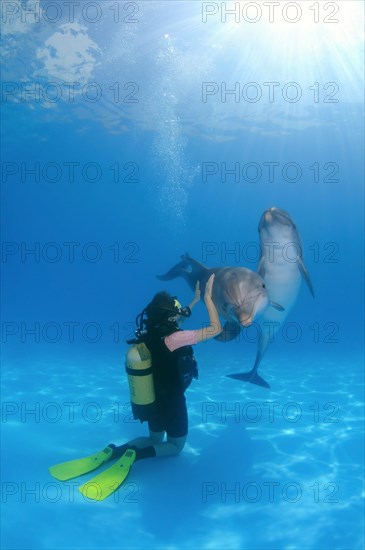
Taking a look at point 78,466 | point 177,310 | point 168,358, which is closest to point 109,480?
point 78,466

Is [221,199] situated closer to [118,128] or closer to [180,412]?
[118,128]

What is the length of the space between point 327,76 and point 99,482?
75.2 ft

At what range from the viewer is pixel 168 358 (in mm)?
6273

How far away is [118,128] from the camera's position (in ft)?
95.1

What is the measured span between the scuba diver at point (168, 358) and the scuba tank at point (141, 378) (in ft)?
0.27

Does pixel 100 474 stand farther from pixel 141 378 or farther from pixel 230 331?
pixel 230 331

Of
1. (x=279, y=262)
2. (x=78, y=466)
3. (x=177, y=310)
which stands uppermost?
(x=279, y=262)

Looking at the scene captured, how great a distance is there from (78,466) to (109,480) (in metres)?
0.69

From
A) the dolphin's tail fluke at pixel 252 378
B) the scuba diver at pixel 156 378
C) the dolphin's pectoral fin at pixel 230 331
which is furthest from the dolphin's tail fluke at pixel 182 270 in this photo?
the scuba diver at pixel 156 378

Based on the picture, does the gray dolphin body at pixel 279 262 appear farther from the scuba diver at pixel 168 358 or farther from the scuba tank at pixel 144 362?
the scuba tank at pixel 144 362

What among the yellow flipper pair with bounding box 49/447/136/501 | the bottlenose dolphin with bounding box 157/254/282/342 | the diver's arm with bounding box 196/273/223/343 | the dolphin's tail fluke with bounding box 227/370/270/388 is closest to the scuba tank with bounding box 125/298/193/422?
the diver's arm with bounding box 196/273/223/343

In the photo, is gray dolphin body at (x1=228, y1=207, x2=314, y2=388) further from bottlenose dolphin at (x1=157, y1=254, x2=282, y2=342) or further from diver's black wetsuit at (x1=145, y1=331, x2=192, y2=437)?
diver's black wetsuit at (x1=145, y1=331, x2=192, y2=437)

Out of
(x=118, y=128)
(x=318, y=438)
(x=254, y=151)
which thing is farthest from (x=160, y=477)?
(x=254, y=151)

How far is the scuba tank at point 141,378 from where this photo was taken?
616 centimetres
